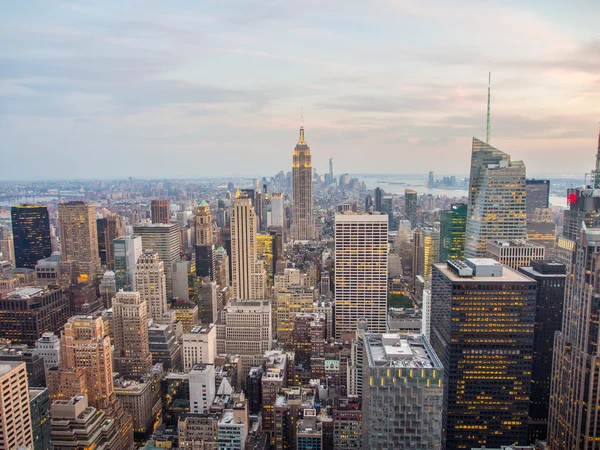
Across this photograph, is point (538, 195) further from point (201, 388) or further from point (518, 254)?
point (201, 388)

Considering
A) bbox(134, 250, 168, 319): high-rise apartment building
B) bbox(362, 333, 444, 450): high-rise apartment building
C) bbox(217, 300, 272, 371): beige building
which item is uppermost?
bbox(362, 333, 444, 450): high-rise apartment building

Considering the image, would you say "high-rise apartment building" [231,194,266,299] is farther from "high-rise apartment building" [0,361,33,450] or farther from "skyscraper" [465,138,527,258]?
"high-rise apartment building" [0,361,33,450]

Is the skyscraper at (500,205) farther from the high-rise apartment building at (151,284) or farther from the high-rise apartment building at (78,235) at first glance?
the high-rise apartment building at (78,235)

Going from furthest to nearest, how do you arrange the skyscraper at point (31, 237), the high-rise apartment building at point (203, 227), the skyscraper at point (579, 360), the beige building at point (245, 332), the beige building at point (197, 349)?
the high-rise apartment building at point (203, 227) < the skyscraper at point (31, 237) < the beige building at point (245, 332) < the beige building at point (197, 349) < the skyscraper at point (579, 360)

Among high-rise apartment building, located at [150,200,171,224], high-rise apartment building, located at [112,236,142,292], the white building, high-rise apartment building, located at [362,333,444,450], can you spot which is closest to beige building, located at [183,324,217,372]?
the white building

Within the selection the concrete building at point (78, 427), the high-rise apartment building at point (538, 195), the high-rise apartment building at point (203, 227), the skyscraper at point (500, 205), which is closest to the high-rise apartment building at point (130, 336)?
the concrete building at point (78, 427)

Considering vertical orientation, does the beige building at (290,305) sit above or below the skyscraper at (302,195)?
below
